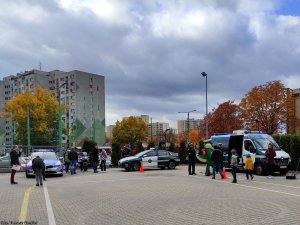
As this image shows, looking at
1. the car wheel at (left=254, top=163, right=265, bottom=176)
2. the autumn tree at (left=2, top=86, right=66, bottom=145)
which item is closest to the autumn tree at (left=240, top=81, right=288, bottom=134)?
the autumn tree at (left=2, top=86, right=66, bottom=145)

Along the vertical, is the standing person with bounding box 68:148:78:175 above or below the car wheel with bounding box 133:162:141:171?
above

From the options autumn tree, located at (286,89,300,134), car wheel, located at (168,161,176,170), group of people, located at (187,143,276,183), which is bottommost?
car wheel, located at (168,161,176,170)

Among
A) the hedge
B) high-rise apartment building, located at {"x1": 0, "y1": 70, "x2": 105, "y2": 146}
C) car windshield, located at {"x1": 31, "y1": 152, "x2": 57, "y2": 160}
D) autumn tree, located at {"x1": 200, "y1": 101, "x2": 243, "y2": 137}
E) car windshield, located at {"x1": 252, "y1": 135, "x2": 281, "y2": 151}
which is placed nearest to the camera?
car windshield, located at {"x1": 252, "y1": 135, "x2": 281, "y2": 151}

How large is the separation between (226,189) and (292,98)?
49.9 m

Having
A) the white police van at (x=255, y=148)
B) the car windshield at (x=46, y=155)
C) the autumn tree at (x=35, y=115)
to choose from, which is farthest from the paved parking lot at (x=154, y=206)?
the autumn tree at (x=35, y=115)

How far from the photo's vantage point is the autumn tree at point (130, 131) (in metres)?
102

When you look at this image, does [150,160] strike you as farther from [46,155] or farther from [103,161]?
[46,155]

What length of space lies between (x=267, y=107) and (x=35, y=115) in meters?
34.0

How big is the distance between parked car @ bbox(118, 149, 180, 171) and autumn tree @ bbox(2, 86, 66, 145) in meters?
36.7

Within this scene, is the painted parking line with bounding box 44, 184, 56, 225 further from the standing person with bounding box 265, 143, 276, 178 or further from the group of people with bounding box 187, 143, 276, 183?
the standing person with bounding box 265, 143, 276, 178

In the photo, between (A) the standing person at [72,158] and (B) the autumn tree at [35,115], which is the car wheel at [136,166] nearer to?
(A) the standing person at [72,158]

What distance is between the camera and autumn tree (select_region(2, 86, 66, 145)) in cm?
6375

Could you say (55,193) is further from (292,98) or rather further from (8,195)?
(292,98)

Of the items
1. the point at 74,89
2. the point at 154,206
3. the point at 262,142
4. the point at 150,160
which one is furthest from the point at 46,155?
the point at 74,89
